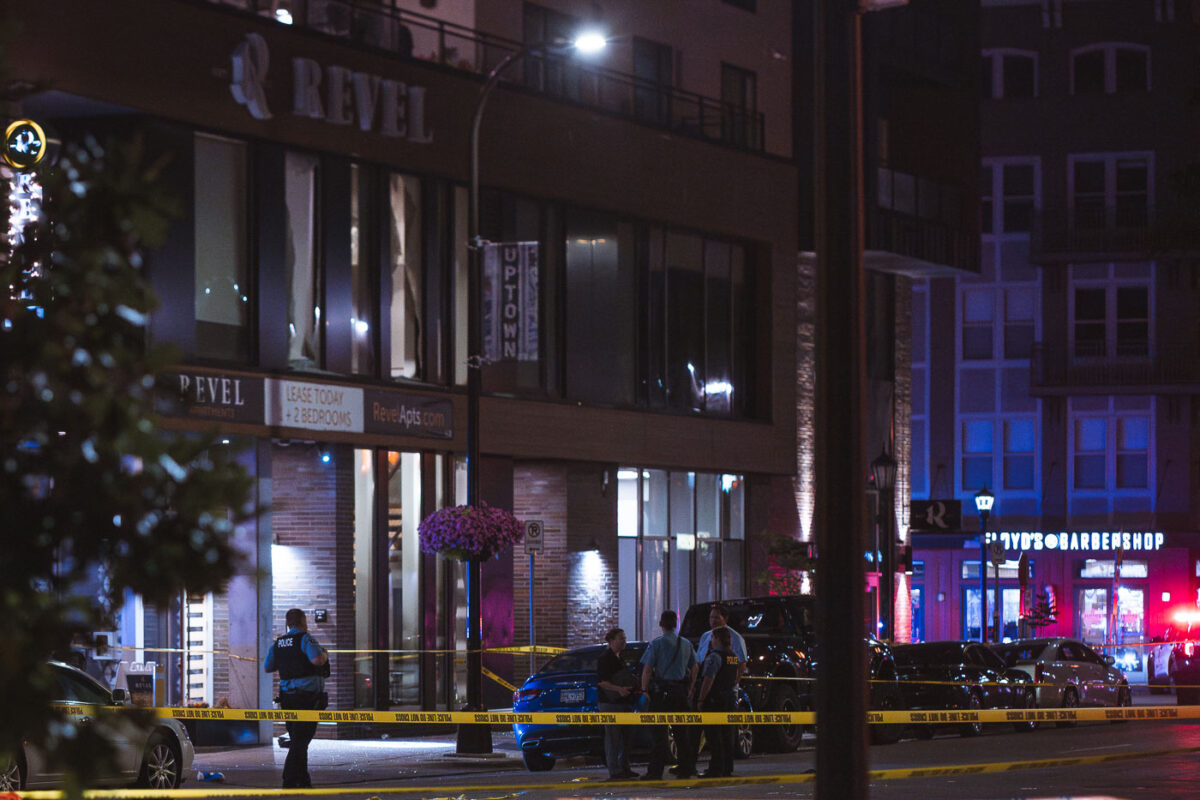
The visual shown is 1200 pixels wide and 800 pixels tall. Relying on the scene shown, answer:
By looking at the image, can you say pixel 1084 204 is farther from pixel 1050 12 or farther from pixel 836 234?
pixel 836 234

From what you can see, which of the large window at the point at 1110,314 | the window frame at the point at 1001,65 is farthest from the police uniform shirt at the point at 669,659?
the window frame at the point at 1001,65

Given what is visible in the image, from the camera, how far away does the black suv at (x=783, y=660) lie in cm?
2366

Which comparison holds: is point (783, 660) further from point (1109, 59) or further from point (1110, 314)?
point (1109, 59)

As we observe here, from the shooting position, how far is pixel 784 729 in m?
23.7

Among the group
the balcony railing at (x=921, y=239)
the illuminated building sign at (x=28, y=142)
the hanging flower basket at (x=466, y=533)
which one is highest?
the balcony railing at (x=921, y=239)

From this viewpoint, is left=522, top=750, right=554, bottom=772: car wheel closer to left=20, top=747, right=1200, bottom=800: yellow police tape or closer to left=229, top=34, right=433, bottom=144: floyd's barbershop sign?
left=20, top=747, right=1200, bottom=800: yellow police tape

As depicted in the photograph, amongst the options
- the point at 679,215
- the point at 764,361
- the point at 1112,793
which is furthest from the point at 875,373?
the point at 1112,793

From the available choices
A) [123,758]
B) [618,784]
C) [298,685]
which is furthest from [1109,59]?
[123,758]

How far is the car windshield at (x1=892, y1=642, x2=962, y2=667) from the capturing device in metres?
29.1

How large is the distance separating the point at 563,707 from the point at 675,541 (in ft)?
48.3

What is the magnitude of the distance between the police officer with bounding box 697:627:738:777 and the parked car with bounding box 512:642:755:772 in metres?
1.27

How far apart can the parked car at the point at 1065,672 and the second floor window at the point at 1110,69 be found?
3053 centimetres

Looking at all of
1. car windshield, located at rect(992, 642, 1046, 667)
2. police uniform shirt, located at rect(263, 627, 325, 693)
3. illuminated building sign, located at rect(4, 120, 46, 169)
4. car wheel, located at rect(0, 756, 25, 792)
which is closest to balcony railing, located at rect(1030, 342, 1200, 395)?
car windshield, located at rect(992, 642, 1046, 667)

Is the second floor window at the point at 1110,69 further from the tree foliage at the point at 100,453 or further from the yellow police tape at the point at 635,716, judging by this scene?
the tree foliage at the point at 100,453
